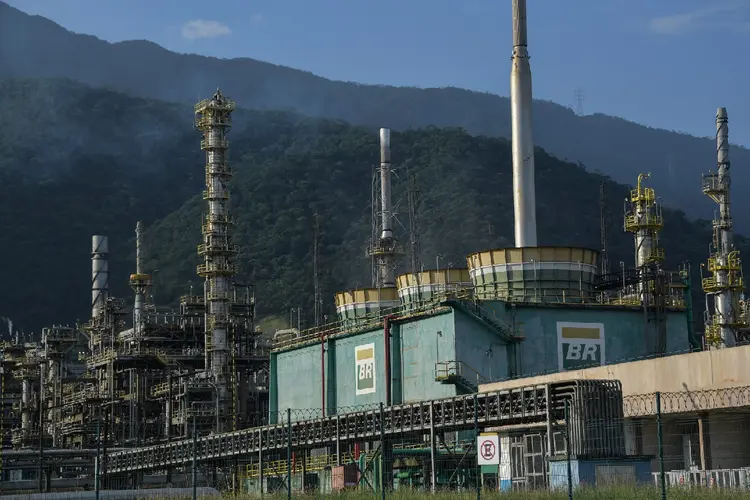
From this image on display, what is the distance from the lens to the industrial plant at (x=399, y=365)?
42.2m

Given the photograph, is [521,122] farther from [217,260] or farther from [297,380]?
[217,260]

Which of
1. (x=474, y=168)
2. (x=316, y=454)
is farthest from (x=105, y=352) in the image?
(x=474, y=168)

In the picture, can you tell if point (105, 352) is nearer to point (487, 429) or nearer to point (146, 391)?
point (146, 391)

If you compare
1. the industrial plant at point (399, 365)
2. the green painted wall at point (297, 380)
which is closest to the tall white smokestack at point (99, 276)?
the industrial plant at point (399, 365)

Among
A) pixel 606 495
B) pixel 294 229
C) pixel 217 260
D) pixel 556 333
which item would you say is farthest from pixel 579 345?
pixel 294 229

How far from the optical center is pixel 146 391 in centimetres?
8500

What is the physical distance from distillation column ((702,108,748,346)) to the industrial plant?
0.16 m

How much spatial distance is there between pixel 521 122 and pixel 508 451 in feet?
84.5

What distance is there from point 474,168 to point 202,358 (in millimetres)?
112333

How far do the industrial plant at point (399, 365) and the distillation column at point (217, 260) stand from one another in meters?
0.10

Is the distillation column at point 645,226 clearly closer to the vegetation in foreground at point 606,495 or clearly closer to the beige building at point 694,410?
the beige building at point 694,410

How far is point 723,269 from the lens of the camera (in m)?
75.3

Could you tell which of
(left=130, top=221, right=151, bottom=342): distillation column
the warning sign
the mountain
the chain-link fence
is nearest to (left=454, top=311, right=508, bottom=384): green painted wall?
the chain-link fence

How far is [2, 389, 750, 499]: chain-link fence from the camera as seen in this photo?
30656 mm
